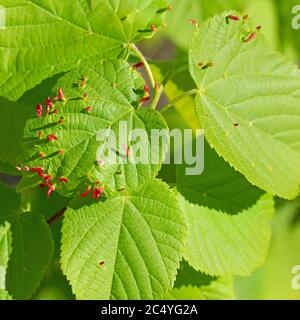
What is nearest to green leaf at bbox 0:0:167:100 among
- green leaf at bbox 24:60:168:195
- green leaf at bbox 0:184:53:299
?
green leaf at bbox 24:60:168:195

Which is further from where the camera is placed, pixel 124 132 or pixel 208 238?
pixel 208 238

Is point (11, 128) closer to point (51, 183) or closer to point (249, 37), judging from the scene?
point (51, 183)

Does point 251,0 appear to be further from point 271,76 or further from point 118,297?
point 118,297

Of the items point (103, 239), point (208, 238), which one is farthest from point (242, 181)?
point (103, 239)

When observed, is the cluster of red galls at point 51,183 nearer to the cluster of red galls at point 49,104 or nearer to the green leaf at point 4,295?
the cluster of red galls at point 49,104

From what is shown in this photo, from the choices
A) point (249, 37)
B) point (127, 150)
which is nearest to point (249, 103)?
point (249, 37)
